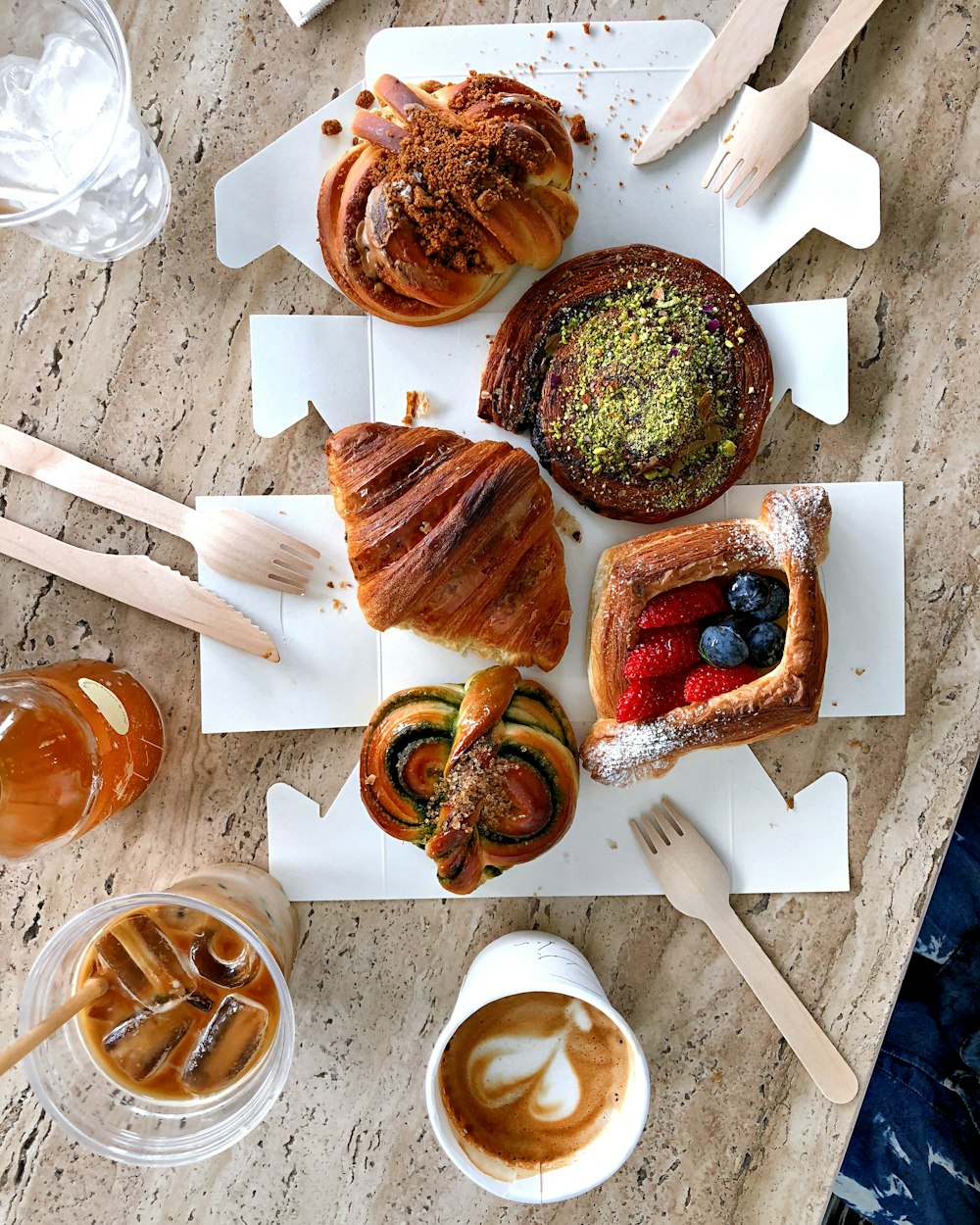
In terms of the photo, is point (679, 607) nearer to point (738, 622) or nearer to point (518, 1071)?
point (738, 622)

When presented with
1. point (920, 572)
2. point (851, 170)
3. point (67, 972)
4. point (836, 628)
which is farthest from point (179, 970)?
point (851, 170)

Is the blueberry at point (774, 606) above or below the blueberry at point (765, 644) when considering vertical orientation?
above

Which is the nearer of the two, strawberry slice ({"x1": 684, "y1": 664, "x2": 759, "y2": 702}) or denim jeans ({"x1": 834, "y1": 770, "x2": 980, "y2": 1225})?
strawberry slice ({"x1": 684, "y1": 664, "x2": 759, "y2": 702})

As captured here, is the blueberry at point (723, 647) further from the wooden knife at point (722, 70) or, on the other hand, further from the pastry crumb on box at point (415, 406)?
the wooden knife at point (722, 70)

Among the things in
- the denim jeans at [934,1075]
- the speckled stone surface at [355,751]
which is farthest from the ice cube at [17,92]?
the denim jeans at [934,1075]

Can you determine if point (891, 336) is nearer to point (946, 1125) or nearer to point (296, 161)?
point (296, 161)

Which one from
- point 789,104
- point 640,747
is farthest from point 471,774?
point 789,104

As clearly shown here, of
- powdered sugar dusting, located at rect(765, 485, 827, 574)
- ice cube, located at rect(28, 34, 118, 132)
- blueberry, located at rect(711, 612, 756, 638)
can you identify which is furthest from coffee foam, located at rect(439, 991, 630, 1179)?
ice cube, located at rect(28, 34, 118, 132)

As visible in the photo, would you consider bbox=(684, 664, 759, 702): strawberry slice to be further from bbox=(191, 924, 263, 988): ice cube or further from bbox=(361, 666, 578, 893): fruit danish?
bbox=(191, 924, 263, 988): ice cube
